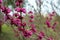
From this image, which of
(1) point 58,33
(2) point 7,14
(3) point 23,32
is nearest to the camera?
(2) point 7,14

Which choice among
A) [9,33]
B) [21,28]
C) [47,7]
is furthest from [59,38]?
[21,28]

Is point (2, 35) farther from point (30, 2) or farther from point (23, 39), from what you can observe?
point (23, 39)

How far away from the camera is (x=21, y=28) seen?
277 cm

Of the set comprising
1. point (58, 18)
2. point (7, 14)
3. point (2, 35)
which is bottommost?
Answer: point (2, 35)

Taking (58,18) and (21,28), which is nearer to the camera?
(21,28)

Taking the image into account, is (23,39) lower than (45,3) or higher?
lower

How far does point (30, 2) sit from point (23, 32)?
165cm

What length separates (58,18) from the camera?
645 centimetres

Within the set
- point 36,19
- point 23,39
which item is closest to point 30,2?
point 36,19

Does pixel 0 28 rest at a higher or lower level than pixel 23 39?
lower

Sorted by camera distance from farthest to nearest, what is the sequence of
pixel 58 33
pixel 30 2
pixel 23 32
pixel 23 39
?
pixel 58 33 → pixel 30 2 → pixel 23 39 → pixel 23 32

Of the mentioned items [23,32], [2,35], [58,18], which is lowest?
[2,35]

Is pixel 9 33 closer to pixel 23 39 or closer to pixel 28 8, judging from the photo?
pixel 28 8

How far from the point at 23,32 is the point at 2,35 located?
11.4 feet
